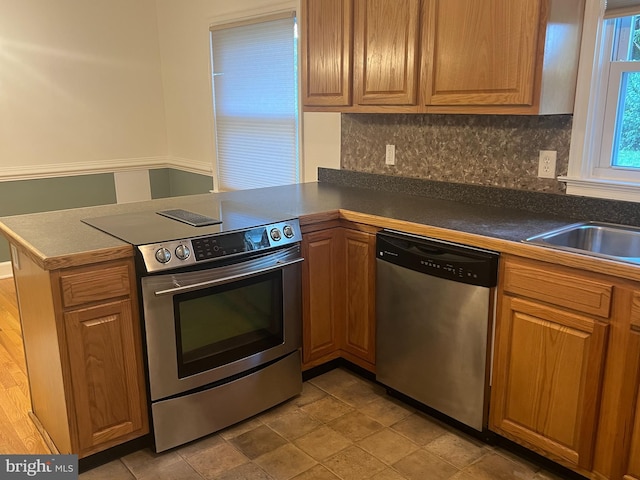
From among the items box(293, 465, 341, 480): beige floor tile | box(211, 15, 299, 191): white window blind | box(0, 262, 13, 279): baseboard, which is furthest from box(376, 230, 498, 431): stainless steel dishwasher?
box(0, 262, 13, 279): baseboard

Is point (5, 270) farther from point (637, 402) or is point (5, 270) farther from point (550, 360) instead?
point (637, 402)

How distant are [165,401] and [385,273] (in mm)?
1088

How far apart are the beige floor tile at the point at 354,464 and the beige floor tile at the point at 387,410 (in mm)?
255

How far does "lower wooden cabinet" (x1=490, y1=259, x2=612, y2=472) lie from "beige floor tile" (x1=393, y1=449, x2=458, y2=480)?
0.28 m

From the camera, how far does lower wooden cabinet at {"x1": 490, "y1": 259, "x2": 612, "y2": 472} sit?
6.17 ft

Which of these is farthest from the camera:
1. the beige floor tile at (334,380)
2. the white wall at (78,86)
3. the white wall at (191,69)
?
the white wall at (78,86)

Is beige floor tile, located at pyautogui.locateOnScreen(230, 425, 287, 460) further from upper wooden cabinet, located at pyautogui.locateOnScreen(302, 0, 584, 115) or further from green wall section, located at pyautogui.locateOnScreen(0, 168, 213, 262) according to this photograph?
green wall section, located at pyautogui.locateOnScreen(0, 168, 213, 262)

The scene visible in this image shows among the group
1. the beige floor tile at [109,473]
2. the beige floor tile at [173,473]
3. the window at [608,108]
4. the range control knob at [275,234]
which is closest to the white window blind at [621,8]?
the window at [608,108]

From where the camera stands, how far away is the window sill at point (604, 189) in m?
2.27

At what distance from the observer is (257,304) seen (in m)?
2.47

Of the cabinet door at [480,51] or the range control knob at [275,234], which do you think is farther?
the range control knob at [275,234]

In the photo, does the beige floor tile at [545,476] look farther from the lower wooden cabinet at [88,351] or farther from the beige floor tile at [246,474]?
the lower wooden cabinet at [88,351]

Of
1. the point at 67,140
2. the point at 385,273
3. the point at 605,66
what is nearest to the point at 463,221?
the point at 385,273

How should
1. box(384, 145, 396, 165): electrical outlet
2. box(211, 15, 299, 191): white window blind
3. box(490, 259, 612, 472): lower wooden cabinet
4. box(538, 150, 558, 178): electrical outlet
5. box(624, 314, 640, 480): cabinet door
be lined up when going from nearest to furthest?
box(624, 314, 640, 480): cabinet door < box(490, 259, 612, 472): lower wooden cabinet < box(538, 150, 558, 178): electrical outlet < box(384, 145, 396, 165): electrical outlet < box(211, 15, 299, 191): white window blind
